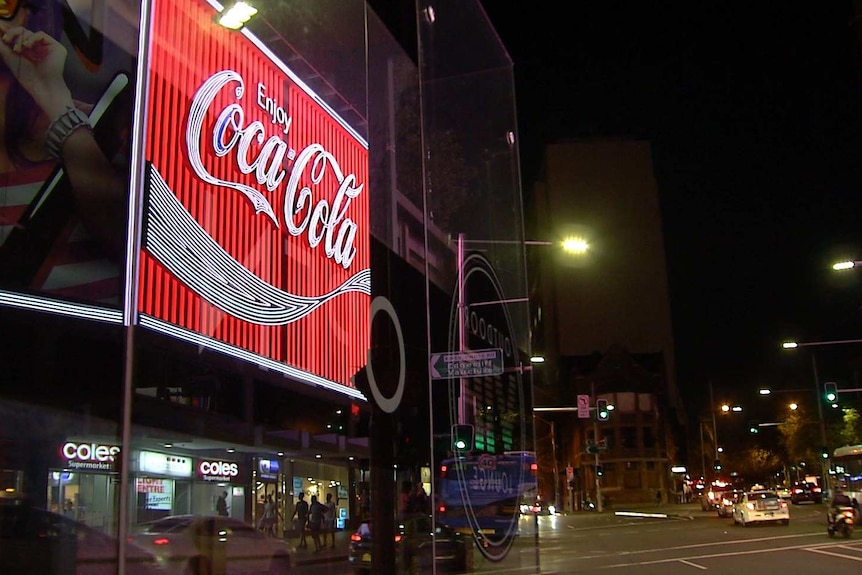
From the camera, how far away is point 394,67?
19.2ft

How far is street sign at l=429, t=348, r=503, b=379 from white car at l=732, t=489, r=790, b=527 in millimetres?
27048

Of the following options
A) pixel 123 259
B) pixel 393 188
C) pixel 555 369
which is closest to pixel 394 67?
pixel 393 188

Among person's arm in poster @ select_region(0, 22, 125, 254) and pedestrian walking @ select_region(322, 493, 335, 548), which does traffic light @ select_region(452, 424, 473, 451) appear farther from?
person's arm in poster @ select_region(0, 22, 125, 254)

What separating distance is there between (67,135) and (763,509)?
3164 cm

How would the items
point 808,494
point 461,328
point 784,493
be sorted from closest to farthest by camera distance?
point 461,328 → point 808,494 → point 784,493

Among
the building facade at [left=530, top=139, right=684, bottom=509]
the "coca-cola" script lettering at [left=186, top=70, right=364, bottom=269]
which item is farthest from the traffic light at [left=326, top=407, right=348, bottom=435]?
the building facade at [left=530, top=139, right=684, bottom=509]

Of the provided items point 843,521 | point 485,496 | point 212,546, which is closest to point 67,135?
point 212,546

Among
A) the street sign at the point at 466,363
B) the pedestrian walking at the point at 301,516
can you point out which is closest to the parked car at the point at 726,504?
the street sign at the point at 466,363

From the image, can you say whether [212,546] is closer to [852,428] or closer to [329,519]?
[329,519]

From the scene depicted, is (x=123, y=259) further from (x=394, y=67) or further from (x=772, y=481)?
(x=772, y=481)

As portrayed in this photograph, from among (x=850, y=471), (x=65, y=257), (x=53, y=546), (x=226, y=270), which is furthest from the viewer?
(x=850, y=471)

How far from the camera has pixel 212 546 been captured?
3.65 metres

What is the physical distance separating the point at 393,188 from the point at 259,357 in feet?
6.35

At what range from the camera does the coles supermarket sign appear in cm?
365
